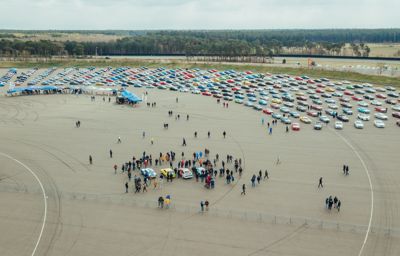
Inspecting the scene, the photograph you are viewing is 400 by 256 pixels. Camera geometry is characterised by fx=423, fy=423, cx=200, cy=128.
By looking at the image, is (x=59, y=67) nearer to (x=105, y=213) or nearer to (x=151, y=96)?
(x=151, y=96)

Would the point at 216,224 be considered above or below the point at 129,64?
below

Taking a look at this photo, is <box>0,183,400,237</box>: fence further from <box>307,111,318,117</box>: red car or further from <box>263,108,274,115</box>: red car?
<box>307,111,318,117</box>: red car

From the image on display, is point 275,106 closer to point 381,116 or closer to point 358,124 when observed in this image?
point 381,116

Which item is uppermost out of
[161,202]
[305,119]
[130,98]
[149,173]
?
[130,98]

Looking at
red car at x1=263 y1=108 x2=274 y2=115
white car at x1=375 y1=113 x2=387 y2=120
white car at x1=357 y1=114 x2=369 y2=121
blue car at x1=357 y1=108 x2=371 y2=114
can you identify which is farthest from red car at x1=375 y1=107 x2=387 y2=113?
red car at x1=263 y1=108 x2=274 y2=115

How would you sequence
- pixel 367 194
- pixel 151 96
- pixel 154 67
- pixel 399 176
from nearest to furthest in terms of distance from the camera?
pixel 367 194 < pixel 399 176 < pixel 151 96 < pixel 154 67

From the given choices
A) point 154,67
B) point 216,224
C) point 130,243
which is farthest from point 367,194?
point 154,67

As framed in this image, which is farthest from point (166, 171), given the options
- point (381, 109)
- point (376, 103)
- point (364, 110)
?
point (376, 103)
